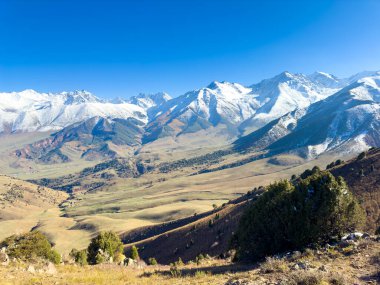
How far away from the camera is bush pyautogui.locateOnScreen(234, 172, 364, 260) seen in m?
28.1

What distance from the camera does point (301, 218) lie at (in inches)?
1134

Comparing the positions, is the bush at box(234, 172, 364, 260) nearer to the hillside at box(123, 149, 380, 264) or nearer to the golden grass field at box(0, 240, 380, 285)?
the golden grass field at box(0, 240, 380, 285)

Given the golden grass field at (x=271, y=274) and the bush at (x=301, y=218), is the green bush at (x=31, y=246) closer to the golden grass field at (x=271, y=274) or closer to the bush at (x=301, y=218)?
the golden grass field at (x=271, y=274)

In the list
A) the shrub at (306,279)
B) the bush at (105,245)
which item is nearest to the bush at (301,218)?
the shrub at (306,279)

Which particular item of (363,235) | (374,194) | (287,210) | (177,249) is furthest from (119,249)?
(374,194)

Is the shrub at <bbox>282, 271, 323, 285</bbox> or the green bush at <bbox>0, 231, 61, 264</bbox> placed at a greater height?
the shrub at <bbox>282, 271, 323, 285</bbox>

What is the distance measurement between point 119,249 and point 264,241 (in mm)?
42162

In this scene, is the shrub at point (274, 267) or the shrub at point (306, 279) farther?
the shrub at point (274, 267)

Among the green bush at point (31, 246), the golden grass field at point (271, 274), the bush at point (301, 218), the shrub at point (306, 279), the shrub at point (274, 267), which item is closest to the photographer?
the shrub at point (306, 279)

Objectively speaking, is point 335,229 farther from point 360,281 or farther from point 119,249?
point 119,249

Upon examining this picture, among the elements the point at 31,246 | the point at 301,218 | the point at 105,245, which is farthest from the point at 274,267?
the point at 105,245

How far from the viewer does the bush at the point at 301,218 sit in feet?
92.1

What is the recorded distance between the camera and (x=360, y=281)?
17.6 metres

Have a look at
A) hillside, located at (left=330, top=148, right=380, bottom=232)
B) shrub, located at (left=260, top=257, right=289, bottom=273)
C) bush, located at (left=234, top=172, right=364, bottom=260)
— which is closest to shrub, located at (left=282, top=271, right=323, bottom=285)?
shrub, located at (left=260, top=257, right=289, bottom=273)
